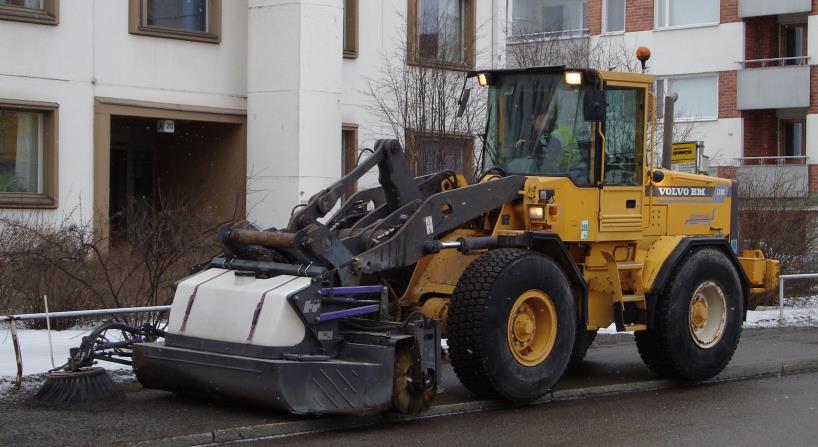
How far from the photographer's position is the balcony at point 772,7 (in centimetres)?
3706

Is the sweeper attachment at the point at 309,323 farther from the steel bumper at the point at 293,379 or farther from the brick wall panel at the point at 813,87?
the brick wall panel at the point at 813,87

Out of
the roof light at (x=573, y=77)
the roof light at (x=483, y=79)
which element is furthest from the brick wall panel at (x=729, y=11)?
the roof light at (x=573, y=77)

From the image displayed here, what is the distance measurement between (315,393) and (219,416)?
94 cm

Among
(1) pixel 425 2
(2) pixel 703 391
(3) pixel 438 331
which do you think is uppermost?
(1) pixel 425 2

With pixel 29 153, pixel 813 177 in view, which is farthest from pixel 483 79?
pixel 813 177

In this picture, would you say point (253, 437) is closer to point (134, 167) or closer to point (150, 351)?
point (150, 351)

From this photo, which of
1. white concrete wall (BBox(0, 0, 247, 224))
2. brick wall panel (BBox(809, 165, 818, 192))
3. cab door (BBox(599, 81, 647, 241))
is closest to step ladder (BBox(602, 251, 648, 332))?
cab door (BBox(599, 81, 647, 241))

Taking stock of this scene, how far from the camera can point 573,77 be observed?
1147 cm

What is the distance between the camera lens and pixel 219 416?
9.65 m

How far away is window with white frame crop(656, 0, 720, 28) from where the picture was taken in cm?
3891

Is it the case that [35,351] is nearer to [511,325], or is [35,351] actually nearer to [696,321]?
[511,325]

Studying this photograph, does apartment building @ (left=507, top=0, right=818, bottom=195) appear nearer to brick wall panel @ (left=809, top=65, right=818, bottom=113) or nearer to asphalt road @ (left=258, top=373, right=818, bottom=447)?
brick wall panel @ (left=809, top=65, right=818, bottom=113)

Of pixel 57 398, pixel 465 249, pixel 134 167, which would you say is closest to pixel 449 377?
pixel 465 249

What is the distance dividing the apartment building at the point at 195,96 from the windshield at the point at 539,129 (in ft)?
20.7
